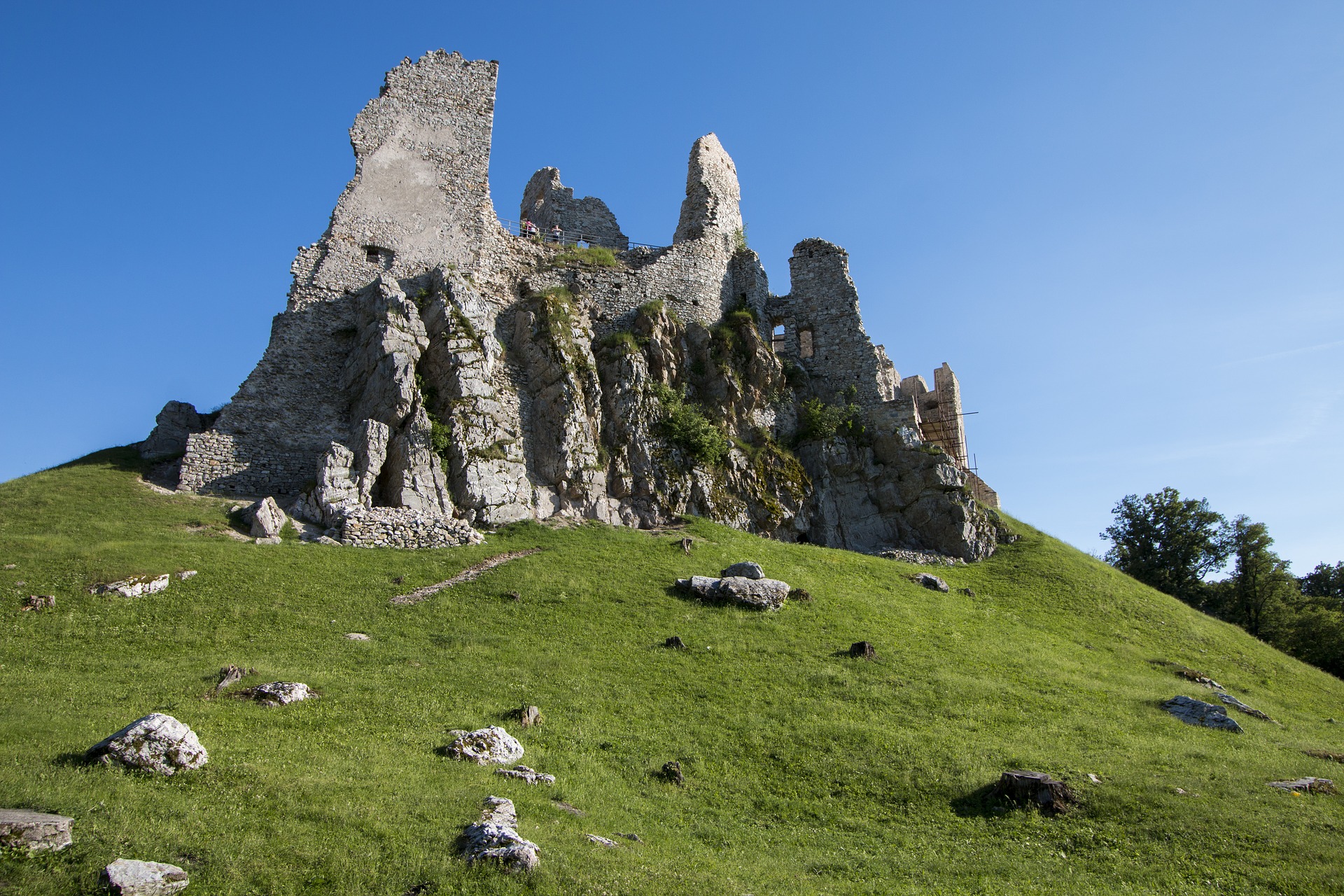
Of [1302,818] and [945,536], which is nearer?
[1302,818]

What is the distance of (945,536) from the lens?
122 feet

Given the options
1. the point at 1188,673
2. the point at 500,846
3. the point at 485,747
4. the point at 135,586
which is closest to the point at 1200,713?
the point at 1188,673

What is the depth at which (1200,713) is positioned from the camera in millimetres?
20641

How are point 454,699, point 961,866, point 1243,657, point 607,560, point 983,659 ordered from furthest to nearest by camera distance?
point 1243,657 < point 607,560 < point 983,659 < point 454,699 < point 961,866

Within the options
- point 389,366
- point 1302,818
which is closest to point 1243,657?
point 1302,818

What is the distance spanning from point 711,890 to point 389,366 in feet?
80.8

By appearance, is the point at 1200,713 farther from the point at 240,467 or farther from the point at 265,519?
the point at 240,467

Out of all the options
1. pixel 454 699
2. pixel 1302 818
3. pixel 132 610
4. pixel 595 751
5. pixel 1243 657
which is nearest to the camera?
pixel 1302 818

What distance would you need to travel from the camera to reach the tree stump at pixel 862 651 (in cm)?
2166

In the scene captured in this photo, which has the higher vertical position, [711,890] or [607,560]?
[607,560]

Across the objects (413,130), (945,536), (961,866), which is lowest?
(961,866)

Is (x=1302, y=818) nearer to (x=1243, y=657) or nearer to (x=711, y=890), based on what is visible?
(x=711, y=890)

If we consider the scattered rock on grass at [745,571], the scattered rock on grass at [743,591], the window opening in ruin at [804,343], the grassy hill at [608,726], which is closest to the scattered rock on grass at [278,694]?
the grassy hill at [608,726]

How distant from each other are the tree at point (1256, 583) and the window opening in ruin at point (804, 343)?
82.7 ft
